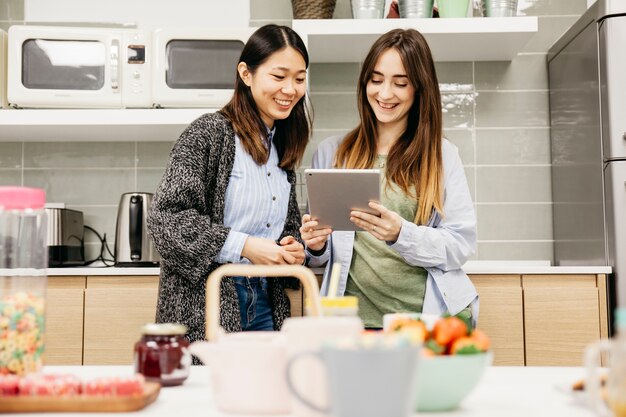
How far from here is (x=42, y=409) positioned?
0.84 m

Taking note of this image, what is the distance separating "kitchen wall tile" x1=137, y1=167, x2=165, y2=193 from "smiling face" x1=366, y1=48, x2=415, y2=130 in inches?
52.3

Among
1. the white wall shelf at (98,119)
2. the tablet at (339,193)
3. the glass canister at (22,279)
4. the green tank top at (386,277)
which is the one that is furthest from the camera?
the white wall shelf at (98,119)

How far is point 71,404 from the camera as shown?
32.7 inches

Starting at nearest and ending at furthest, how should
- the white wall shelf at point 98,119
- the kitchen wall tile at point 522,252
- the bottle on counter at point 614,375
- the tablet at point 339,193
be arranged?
the bottle on counter at point 614,375 → the tablet at point 339,193 → the white wall shelf at point 98,119 → the kitchen wall tile at point 522,252

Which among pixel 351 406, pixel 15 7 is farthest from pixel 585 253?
pixel 15 7

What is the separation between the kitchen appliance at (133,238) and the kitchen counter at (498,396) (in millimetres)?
1536

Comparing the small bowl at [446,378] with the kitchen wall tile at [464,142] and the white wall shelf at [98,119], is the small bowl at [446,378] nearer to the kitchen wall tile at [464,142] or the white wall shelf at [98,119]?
the white wall shelf at [98,119]

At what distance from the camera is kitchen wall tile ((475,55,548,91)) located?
10.1 ft

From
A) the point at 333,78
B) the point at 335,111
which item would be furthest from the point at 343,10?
the point at 335,111

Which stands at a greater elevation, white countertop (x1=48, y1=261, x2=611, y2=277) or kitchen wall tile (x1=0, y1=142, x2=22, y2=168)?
kitchen wall tile (x1=0, y1=142, x2=22, y2=168)

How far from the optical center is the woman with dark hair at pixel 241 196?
1738mm

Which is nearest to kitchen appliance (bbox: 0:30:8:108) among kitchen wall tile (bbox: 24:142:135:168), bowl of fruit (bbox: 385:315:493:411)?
kitchen wall tile (bbox: 24:142:135:168)

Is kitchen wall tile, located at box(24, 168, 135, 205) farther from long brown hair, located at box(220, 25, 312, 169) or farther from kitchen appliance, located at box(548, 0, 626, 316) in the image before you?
kitchen appliance, located at box(548, 0, 626, 316)

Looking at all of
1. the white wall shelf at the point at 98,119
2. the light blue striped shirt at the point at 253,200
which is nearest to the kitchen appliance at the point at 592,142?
the light blue striped shirt at the point at 253,200
